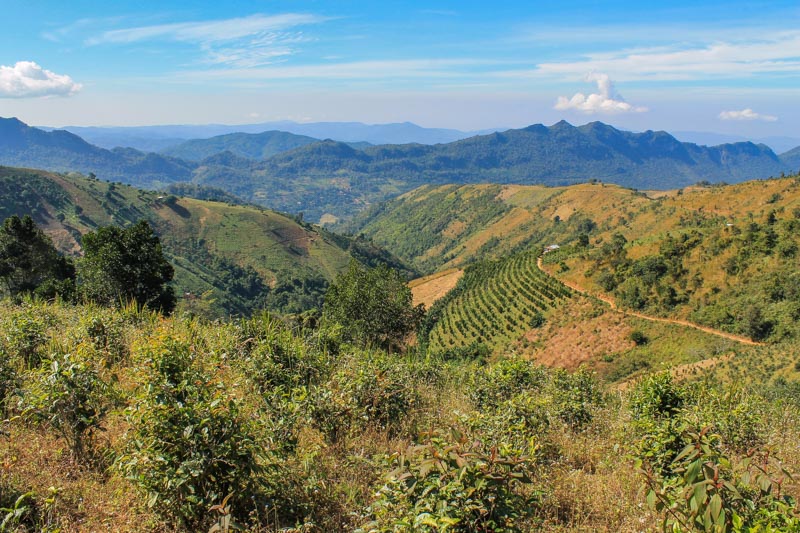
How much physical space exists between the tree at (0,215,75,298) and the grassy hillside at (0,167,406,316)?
6512 centimetres

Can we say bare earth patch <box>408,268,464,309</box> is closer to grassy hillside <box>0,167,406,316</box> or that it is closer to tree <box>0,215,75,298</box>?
grassy hillside <box>0,167,406,316</box>

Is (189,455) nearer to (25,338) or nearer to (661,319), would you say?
(25,338)

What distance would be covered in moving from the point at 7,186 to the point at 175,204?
48.0 meters

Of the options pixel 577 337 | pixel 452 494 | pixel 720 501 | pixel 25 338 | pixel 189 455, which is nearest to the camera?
pixel 720 501

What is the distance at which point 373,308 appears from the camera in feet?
123

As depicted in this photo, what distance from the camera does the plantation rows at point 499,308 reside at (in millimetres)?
57031

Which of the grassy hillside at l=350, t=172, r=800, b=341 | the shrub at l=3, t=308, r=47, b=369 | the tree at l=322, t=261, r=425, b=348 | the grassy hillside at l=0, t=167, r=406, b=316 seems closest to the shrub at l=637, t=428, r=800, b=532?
the shrub at l=3, t=308, r=47, b=369

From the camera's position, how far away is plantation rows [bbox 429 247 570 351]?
5703 centimetres

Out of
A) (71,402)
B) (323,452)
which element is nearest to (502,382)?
(323,452)

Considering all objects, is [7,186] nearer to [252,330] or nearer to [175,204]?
[175,204]

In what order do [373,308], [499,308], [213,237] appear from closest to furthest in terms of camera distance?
[373,308]
[499,308]
[213,237]

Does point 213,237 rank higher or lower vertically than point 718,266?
lower

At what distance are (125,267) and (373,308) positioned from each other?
18.9 m

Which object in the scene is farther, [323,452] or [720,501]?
[323,452]
